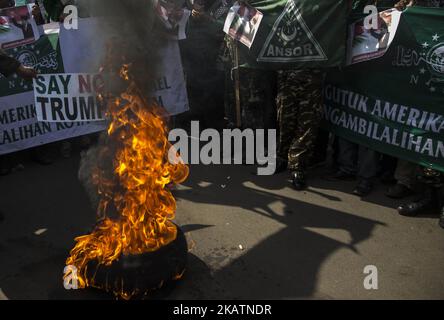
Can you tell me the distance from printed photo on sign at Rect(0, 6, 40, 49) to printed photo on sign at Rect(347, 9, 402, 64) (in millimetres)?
4124

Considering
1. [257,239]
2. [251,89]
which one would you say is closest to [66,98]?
[251,89]

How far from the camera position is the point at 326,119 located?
6.18 m

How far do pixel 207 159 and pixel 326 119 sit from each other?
1.76 metres

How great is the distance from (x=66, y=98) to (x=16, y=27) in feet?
3.56

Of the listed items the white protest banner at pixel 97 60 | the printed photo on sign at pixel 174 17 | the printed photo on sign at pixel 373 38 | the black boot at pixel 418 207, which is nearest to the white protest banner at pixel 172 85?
the white protest banner at pixel 97 60

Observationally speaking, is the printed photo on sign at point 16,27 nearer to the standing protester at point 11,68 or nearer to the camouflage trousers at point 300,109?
the standing protester at point 11,68

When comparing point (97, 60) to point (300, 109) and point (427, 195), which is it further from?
point (427, 195)

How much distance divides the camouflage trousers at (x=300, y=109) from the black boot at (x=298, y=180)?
67 millimetres

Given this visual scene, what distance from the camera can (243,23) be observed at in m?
5.95

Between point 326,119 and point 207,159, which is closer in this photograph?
point 326,119

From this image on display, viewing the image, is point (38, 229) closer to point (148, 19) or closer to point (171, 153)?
point (171, 153)
